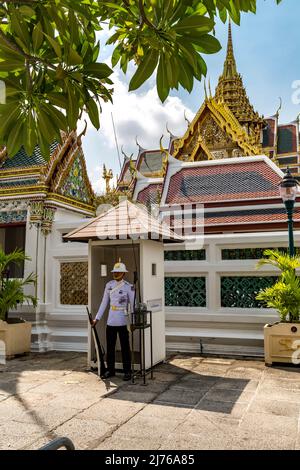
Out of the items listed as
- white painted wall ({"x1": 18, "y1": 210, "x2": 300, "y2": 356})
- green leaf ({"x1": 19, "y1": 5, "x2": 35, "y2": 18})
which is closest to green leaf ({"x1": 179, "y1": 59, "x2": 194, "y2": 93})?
green leaf ({"x1": 19, "y1": 5, "x2": 35, "y2": 18})

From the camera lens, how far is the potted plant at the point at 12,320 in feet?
25.0

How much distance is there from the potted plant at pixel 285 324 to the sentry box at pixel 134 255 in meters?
1.69

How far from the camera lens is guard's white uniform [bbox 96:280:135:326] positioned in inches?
239

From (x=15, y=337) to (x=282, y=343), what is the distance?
4599mm

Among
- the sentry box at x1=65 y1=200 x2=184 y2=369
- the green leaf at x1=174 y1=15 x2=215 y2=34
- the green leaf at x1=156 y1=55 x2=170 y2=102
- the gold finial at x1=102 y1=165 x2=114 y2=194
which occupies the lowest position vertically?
the sentry box at x1=65 y1=200 x2=184 y2=369

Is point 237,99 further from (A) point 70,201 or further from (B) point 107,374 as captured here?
(B) point 107,374

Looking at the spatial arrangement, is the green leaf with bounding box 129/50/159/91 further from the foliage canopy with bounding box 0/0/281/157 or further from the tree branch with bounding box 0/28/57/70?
the tree branch with bounding box 0/28/57/70

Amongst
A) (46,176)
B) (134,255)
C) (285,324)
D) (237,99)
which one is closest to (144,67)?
(134,255)

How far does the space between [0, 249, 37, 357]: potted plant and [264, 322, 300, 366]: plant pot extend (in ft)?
14.2

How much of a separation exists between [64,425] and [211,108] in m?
19.9

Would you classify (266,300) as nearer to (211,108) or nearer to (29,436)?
(29,436)

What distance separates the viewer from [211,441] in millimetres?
3666

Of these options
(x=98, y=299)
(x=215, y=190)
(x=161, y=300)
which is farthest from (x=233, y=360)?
(x=215, y=190)
